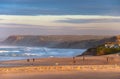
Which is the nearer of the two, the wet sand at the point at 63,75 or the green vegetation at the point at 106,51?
the wet sand at the point at 63,75

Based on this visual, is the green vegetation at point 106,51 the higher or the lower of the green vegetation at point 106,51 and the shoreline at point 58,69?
the higher

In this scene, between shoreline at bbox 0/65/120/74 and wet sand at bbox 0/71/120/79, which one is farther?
shoreline at bbox 0/65/120/74

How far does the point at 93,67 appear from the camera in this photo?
117 feet

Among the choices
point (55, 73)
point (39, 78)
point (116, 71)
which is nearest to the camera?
point (39, 78)

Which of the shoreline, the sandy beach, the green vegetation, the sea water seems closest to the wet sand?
the sandy beach

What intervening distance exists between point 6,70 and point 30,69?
1798 mm

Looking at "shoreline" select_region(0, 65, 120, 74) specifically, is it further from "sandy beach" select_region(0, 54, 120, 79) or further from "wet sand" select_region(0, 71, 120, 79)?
"wet sand" select_region(0, 71, 120, 79)

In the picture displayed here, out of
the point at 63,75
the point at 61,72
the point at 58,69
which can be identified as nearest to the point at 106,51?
the point at 58,69

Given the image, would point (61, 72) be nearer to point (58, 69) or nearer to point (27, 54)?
point (58, 69)

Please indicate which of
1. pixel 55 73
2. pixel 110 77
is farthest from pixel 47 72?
pixel 110 77

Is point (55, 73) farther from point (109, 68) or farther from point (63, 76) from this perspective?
point (109, 68)

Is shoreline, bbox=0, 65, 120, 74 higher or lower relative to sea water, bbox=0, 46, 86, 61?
lower

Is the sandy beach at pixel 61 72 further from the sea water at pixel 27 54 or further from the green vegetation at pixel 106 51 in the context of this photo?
the green vegetation at pixel 106 51

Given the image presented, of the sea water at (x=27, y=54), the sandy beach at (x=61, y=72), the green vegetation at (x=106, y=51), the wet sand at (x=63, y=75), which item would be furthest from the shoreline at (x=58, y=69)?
the green vegetation at (x=106, y=51)
